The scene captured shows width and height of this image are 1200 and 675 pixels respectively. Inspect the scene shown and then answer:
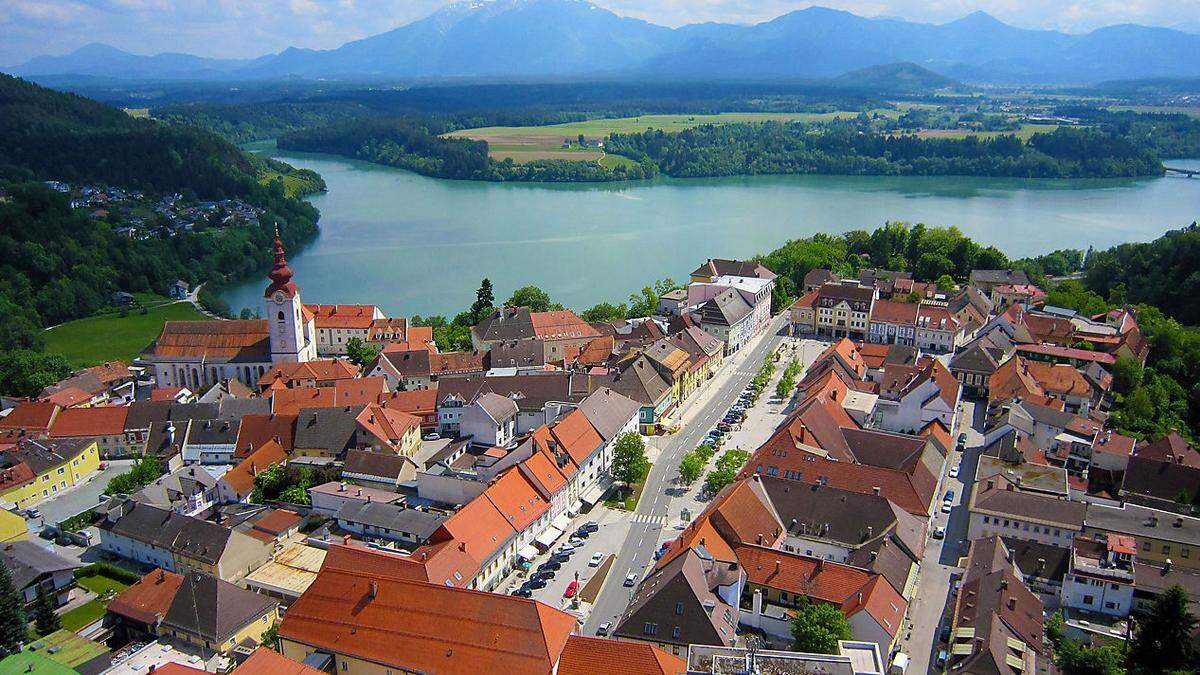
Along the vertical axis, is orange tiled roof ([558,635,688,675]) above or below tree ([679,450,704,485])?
above

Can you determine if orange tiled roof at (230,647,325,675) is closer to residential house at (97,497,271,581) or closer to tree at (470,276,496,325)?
residential house at (97,497,271,581)

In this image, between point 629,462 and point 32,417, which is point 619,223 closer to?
point 629,462

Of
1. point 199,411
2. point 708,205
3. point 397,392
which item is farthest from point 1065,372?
point 708,205

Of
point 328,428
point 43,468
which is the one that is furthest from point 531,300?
point 43,468

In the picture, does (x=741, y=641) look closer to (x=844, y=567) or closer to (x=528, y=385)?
(x=844, y=567)

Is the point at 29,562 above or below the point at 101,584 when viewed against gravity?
above

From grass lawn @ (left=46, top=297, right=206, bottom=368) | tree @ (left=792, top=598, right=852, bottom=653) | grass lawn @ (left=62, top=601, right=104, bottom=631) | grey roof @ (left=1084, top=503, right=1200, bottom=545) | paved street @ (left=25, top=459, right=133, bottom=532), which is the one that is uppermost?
tree @ (left=792, top=598, right=852, bottom=653)

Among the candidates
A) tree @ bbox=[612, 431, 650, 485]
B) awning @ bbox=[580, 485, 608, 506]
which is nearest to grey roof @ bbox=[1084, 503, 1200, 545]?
tree @ bbox=[612, 431, 650, 485]
